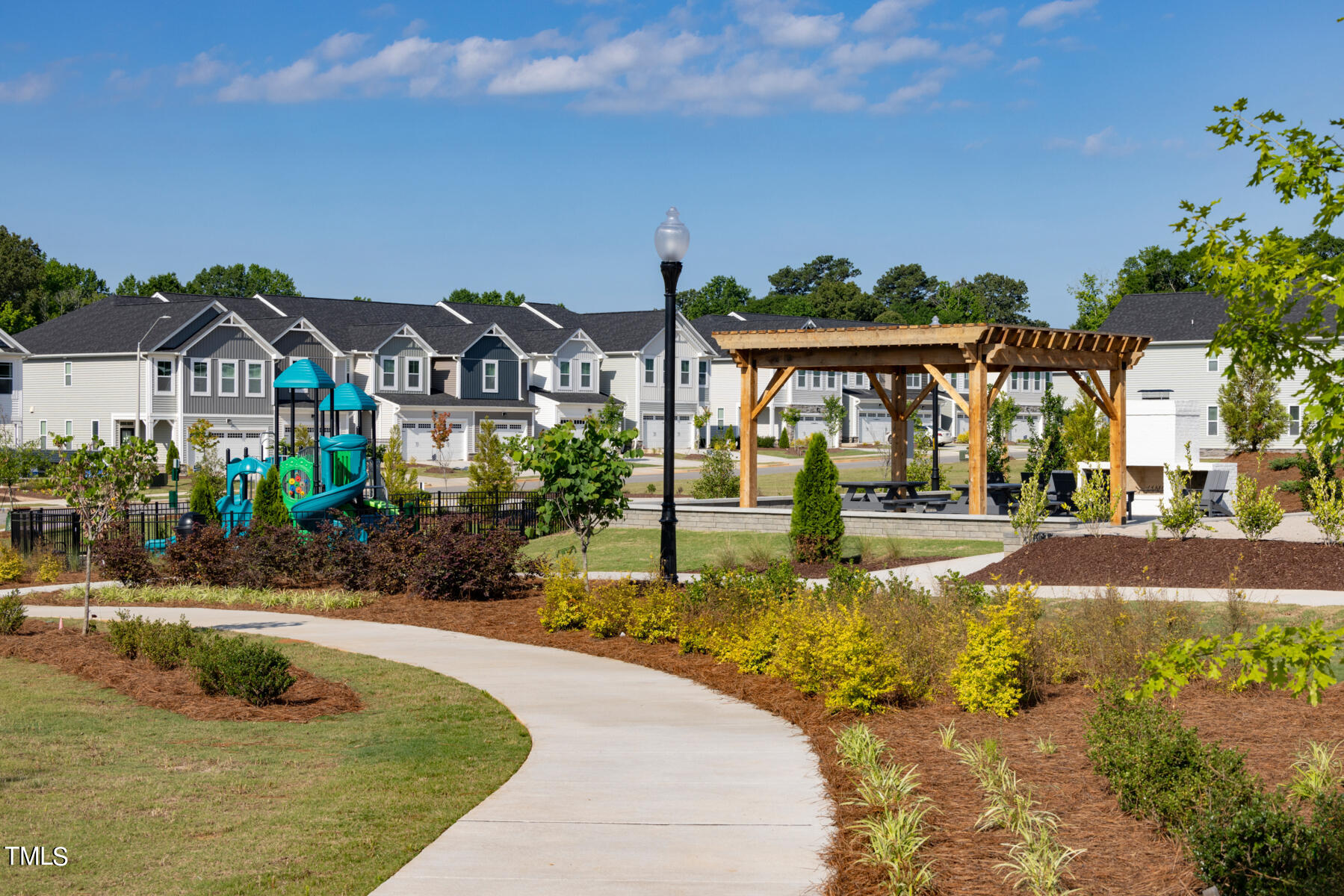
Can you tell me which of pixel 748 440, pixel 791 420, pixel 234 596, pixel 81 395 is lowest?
pixel 234 596

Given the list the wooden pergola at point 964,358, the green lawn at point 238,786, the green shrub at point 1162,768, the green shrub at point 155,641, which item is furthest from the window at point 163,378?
the green shrub at point 1162,768

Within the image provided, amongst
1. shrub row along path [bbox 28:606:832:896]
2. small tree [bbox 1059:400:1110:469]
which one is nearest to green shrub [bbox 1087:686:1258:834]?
shrub row along path [bbox 28:606:832:896]

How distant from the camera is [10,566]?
1908 centimetres

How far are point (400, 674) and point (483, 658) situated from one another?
1151 mm

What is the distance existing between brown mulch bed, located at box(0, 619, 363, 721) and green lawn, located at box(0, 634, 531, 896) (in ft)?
0.65

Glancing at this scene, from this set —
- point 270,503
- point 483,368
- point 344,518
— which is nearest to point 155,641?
point 344,518

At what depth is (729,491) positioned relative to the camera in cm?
3025

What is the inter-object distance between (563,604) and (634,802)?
22.1 feet

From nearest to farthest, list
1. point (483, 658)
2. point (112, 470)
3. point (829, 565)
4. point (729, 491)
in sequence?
point (483, 658) → point (112, 470) → point (829, 565) → point (729, 491)

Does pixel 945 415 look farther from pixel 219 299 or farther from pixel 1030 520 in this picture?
pixel 1030 520

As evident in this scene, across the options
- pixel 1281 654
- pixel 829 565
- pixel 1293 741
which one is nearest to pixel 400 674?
pixel 1293 741

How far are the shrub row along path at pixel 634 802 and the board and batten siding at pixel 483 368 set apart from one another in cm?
4949

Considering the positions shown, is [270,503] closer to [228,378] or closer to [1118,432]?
[1118,432]

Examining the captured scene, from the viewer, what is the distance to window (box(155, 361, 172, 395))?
51.4 meters
